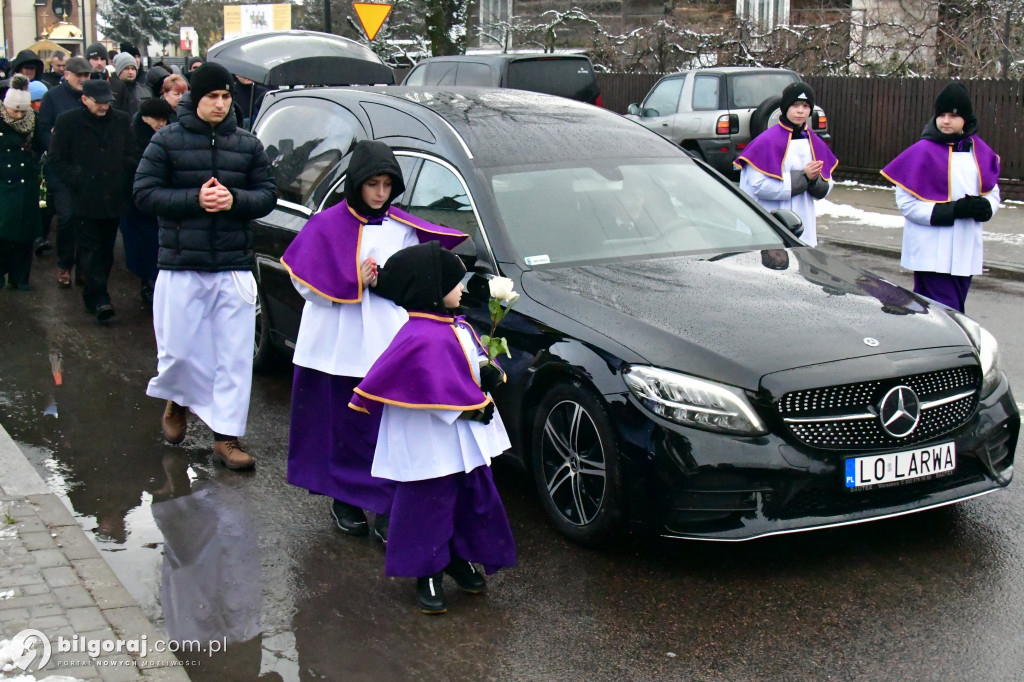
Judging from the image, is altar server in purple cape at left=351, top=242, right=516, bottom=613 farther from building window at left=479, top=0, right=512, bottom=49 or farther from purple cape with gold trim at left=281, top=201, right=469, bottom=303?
building window at left=479, top=0, right=512, bottom=49

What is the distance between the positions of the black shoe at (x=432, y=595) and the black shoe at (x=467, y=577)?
0.14m

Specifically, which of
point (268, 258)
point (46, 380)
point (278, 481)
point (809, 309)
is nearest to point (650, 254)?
point (809, 309)

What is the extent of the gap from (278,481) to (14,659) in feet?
7.28

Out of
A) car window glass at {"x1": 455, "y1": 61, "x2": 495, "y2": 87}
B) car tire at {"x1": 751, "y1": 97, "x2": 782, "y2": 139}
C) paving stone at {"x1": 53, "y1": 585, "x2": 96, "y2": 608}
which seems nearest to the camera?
paving stone at {"x1": 53, "y1": 585, "x2": 96, "y2": 608}

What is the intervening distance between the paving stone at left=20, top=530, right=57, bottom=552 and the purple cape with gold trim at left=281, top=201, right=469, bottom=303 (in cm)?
146

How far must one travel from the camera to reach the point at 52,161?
9953 mm

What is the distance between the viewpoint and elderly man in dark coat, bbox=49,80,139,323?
9.85 metres

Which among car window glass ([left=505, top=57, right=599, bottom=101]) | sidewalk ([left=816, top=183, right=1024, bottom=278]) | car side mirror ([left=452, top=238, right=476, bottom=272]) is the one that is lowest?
sidewalk ([left=816, top=183, right=1024, bottom=278])

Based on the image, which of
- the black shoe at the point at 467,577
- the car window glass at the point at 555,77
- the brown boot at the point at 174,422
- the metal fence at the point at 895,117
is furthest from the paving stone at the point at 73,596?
the metal fence at the point at 895,117

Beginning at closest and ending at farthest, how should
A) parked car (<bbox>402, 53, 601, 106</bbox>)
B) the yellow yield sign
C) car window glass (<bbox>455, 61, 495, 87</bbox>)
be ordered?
parked car (<bbox>402, 53, 601, 106</bbox>)
car window glass (<bbox>455, 61, 495, 87</bbox>)
the yellow yield sign

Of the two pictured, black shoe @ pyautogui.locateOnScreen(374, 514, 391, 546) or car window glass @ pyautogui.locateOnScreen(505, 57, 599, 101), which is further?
car window glass @ pyautogui.locateOnScreen(505, 57, 599, 101)

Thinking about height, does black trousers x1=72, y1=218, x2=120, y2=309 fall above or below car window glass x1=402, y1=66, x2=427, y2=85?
below

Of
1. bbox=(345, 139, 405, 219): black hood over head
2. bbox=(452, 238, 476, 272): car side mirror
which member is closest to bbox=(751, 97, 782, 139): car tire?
bbox=(452, 238, 476, 272): car side mirror

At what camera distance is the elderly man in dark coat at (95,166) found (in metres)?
9.85
